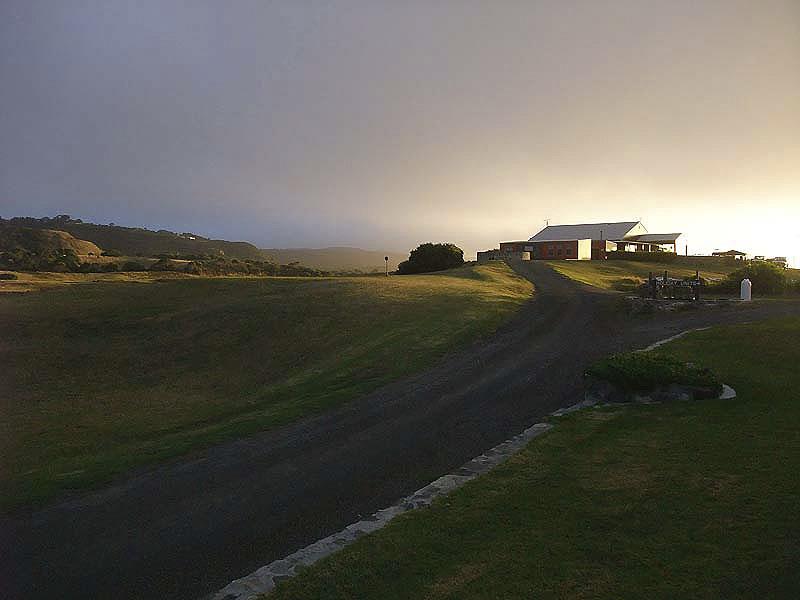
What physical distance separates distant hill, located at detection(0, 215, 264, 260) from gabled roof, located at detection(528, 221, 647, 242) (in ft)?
219

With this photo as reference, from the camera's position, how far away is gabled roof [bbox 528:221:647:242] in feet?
278

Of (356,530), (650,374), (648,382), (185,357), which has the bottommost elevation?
(185,357)

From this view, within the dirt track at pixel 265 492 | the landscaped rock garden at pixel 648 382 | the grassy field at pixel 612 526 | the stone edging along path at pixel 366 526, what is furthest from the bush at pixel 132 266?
the grassy field at pixel 612 526

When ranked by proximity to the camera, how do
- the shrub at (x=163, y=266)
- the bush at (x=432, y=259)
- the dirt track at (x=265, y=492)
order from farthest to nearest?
the bush at (x=432, y=259) < the shrub at (x=163, y=266) < the dirt track at (x=265, y=492)

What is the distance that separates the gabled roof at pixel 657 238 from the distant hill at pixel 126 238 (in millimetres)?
80274

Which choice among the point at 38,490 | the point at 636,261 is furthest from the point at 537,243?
the point at 38,490

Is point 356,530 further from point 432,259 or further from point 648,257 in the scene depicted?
point 648,257

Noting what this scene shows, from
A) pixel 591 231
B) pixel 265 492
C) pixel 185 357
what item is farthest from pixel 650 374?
pixel 591 231

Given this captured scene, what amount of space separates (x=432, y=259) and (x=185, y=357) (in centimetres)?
4748

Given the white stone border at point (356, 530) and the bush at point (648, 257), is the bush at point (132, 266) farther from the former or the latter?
the bush at point (648, 257)

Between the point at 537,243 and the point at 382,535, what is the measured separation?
7984cm

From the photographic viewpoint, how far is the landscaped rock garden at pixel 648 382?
12023mm

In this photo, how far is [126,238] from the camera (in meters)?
128

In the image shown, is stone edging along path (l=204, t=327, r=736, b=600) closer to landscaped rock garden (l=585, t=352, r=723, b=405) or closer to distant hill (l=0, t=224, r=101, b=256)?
landscaped rock garden (l=585, t=352, r=723, b=405)
